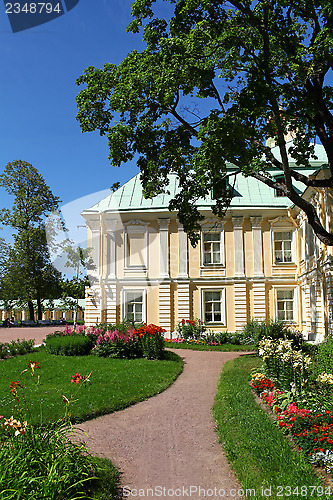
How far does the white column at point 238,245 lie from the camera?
23.3 metres

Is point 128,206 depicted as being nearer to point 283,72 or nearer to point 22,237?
point 283,72

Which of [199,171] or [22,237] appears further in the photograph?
[22,237]

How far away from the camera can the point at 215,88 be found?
12.3 metres

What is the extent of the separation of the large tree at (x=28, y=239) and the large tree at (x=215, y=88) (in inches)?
1073

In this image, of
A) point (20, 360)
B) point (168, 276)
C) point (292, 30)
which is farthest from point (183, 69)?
point (168, 276)

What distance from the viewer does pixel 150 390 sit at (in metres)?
9.96

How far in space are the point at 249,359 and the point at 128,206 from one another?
12.8 metres

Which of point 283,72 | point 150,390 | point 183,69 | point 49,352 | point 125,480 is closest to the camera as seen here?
point 125,480

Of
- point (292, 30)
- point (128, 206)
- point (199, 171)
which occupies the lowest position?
point (199, 171)

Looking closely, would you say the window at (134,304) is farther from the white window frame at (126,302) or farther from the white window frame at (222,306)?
the white window frame at (222,306)

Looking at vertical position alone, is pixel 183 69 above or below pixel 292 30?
below

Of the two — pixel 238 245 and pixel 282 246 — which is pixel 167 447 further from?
pixel 282 246

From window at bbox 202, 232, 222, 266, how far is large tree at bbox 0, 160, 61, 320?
18959 millimetres

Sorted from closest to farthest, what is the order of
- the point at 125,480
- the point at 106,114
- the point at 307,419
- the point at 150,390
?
the point at 125,480 → the point at 307,419 → the point at 150,390 → the point at 106,114
